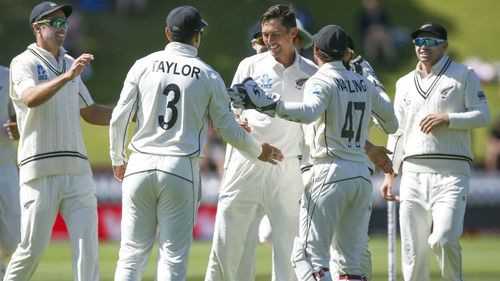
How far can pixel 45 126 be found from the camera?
10.4m

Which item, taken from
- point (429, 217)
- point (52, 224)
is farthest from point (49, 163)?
point (429, 217)

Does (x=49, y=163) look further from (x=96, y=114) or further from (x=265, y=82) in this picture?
(x=265, y=82)

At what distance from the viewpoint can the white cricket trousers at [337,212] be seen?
10055 millimetres

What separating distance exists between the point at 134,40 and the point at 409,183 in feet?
61.8

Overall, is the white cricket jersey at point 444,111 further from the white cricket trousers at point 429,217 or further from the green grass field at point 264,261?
the green grass field at point 264,261

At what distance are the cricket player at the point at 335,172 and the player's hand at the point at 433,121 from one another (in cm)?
131

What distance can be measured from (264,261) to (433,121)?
22.2 feet

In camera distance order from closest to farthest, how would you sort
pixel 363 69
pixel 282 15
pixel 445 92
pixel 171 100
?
pixel 171 100, pixel 282 15, pixel 363 69, pixel 445 92

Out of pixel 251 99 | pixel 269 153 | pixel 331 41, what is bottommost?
pixel 269 153

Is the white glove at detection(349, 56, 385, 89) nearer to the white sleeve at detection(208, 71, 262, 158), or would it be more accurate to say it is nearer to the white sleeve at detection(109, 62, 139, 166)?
the white sleeve at detection(208, 71, 262, 158)

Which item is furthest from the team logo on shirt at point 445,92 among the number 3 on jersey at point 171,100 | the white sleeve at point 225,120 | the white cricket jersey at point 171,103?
the number 3 on jersey at point 171,100

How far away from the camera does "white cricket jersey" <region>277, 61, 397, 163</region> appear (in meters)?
9.89

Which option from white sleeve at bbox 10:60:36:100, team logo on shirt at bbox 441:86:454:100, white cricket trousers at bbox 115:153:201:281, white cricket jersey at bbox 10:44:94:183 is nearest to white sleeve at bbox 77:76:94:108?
white cricket jersey at bbox 10:44:94:183

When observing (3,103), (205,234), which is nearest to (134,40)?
(205,234)
